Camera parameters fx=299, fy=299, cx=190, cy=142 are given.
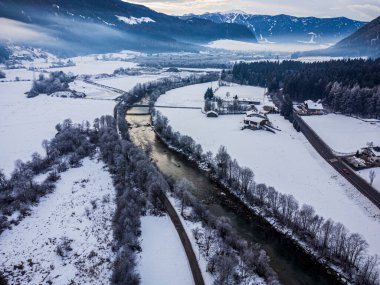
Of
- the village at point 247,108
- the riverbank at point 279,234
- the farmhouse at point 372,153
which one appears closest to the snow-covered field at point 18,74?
the village at point 247,108

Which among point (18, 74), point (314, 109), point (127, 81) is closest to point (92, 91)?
point (127, 81)

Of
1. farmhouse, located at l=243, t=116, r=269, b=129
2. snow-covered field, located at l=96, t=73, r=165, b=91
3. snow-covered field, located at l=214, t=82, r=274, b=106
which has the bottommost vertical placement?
farmhouse, located at l=243, t=116, r=269, b=129

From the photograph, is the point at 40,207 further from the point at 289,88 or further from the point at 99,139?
the point at 289,88

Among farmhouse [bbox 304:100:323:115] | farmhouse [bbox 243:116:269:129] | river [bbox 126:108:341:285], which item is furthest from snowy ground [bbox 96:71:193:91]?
farmhouse [bbox 304:100:323:115]

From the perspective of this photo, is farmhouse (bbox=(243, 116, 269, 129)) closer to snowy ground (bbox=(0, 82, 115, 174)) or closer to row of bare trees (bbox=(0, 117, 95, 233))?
row of bare trees (bbox=(0, 117, 95, 233))

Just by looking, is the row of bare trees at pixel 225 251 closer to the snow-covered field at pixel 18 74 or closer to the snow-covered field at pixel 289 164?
the snow-covered field at pixel 289 164

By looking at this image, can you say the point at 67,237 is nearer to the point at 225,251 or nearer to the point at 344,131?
the point at 225,251
